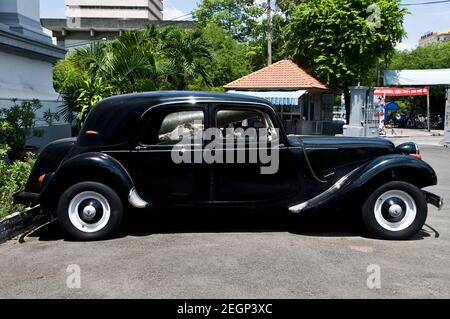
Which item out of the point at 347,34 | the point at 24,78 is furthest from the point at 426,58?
the point at 24,78

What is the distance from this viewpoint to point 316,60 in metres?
27.4

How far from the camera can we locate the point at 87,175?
5383mm

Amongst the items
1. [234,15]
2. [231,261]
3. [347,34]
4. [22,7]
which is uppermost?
[234,15]

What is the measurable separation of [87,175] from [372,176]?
3213 mm

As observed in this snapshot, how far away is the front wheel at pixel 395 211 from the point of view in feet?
17.6

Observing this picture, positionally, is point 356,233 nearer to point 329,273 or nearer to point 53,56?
point 329,273

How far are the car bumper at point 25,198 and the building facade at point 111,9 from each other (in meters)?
109

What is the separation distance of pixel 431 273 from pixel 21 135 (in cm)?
761

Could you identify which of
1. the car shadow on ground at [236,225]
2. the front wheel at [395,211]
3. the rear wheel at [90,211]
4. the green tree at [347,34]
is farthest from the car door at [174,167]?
the green tree at [347,34]

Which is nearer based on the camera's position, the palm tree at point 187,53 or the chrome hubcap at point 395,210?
the chrome hubcap at point 395,210

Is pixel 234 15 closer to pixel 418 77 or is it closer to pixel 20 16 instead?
pixel 418 77

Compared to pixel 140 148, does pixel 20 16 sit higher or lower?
higher

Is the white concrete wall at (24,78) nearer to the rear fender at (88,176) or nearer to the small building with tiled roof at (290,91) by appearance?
the rear fender at (88,176)

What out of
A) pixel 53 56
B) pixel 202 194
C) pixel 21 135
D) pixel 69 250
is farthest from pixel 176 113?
pixel 53 56
